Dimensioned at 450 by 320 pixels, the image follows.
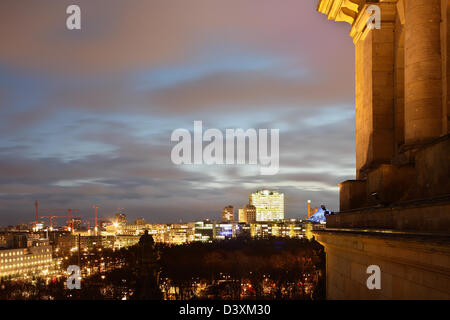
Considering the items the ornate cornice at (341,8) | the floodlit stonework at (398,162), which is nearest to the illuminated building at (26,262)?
the ornate cornice at (341,8)

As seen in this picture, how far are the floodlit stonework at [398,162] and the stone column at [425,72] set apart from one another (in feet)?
0.07

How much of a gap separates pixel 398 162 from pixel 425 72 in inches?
85.8

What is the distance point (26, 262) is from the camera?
579 ft

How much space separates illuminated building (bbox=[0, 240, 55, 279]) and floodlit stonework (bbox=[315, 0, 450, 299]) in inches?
6346

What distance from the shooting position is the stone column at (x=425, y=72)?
37.0 ft

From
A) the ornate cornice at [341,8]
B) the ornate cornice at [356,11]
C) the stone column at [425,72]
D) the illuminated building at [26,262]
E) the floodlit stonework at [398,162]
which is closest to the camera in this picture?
the floodlit stonework at [398,162]

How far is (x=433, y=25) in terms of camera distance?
37.2ft
